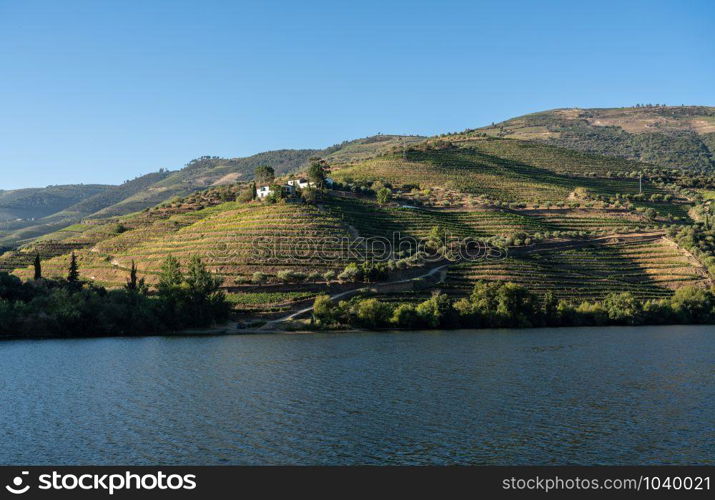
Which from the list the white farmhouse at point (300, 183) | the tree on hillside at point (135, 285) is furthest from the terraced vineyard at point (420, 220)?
the tree on hillside at point (135, 285)

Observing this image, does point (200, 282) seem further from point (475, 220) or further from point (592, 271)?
point (592, 271)

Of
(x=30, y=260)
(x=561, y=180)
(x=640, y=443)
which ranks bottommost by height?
(x=640, y=443)

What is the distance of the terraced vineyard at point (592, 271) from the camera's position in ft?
348

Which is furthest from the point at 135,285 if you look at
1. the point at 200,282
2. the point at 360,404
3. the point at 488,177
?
the point at 488,177

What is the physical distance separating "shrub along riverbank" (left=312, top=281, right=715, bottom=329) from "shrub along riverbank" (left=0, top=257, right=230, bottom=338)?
16479mm

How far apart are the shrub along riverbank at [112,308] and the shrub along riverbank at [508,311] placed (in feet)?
54.1

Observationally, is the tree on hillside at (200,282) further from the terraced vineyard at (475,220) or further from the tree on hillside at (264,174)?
the tree on hillside at (264,174)

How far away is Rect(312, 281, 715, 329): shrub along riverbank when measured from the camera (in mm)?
91250

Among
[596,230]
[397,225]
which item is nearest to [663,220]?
[596,230]

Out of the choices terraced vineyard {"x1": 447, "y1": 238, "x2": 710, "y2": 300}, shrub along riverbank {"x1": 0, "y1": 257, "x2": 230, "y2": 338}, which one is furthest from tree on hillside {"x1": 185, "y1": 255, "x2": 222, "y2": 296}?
terraced vineyard {"x1": 447, "y1": 238, "x2": 710, "y2": 300}

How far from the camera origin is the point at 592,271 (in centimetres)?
11362

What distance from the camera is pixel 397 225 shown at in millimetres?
130000
